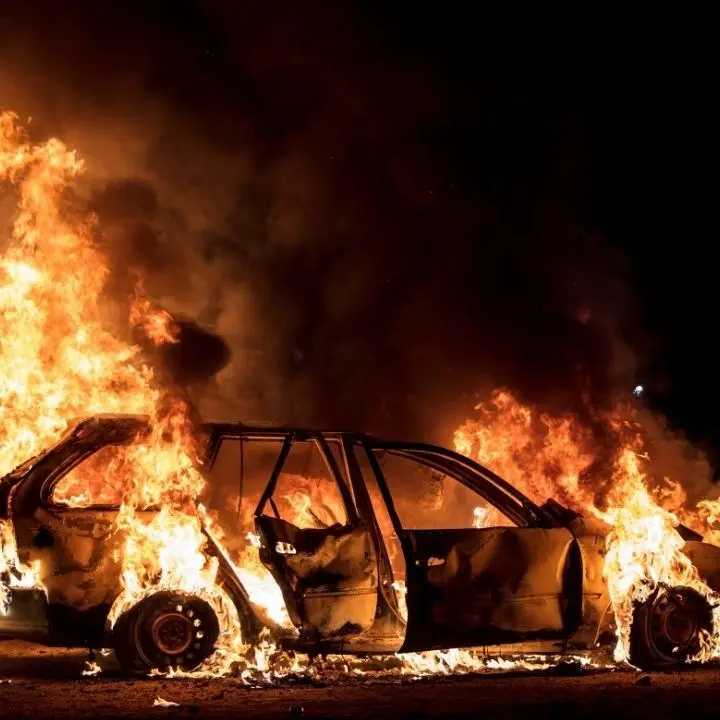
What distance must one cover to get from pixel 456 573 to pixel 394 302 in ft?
31.8

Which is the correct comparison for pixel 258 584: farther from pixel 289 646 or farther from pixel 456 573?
pixel 456 573

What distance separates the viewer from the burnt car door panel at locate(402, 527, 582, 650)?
6258 mm

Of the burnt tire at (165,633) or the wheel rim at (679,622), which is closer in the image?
the burnt tire at (165,633)

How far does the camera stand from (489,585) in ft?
21.0

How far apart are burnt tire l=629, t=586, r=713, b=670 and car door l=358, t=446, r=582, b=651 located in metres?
0.55

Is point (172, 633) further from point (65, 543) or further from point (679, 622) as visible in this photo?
point (679, 622)

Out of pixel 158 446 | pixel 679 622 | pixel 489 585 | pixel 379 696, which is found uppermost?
pixel 158 446

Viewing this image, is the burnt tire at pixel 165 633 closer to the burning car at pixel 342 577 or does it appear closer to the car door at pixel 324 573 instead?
the burning car at pixel 342 577

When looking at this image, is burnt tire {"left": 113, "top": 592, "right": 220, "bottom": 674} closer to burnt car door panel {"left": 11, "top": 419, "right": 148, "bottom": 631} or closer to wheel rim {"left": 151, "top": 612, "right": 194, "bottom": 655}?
wheel rim {"left": 151, "top": 612, "right": 194, "bottom": 655}

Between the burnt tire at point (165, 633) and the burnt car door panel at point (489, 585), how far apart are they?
1270 mm

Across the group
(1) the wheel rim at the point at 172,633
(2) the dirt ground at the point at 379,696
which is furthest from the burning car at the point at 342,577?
(2) the dirt ground at the point at 379,696

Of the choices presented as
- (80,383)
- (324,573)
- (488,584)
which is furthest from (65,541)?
(80,383)

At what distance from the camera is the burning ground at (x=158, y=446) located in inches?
246

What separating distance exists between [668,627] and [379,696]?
2.19 meters
